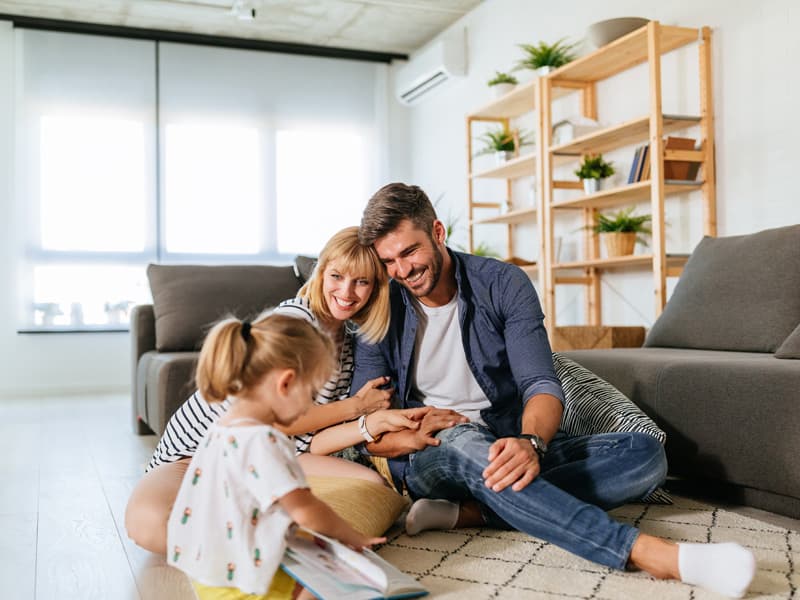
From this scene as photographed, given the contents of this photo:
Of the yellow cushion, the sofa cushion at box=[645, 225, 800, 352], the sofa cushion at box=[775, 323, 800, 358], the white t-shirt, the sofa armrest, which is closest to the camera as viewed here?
the yellow cushion

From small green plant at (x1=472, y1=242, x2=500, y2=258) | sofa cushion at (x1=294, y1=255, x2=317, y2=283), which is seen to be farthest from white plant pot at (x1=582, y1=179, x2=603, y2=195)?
sofa cushion at (x1=294, y1=255, x2=317, y2=283)

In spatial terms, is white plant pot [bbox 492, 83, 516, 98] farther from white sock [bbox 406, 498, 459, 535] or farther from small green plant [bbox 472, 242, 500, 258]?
white sock [bbox 406, 498, 459, 535]

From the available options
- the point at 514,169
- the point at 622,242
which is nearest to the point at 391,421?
the point at 622,242

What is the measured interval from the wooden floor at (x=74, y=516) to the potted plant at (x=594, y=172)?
2.38 m

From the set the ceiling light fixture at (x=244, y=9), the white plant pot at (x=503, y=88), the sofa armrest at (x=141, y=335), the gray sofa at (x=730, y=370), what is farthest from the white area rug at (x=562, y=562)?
the ceiling light fixture at (x=244, y=9)

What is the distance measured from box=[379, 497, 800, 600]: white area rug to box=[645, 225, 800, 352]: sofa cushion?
822 mm

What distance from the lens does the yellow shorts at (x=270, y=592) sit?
1.45m

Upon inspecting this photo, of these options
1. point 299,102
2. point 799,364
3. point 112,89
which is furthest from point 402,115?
point 799,364

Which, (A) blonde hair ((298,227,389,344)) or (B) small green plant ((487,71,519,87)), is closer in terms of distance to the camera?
(A) blonde hair ((298,227,389,344))

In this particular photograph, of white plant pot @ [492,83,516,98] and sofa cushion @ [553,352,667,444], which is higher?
white plant pot @ [492,83,516,98]

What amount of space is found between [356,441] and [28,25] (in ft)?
17.4

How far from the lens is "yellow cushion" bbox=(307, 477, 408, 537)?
1833 millimetres

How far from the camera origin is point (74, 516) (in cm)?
230

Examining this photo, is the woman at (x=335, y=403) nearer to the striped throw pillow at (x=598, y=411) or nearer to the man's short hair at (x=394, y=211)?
the man's short hair at (x=394, y=211)
